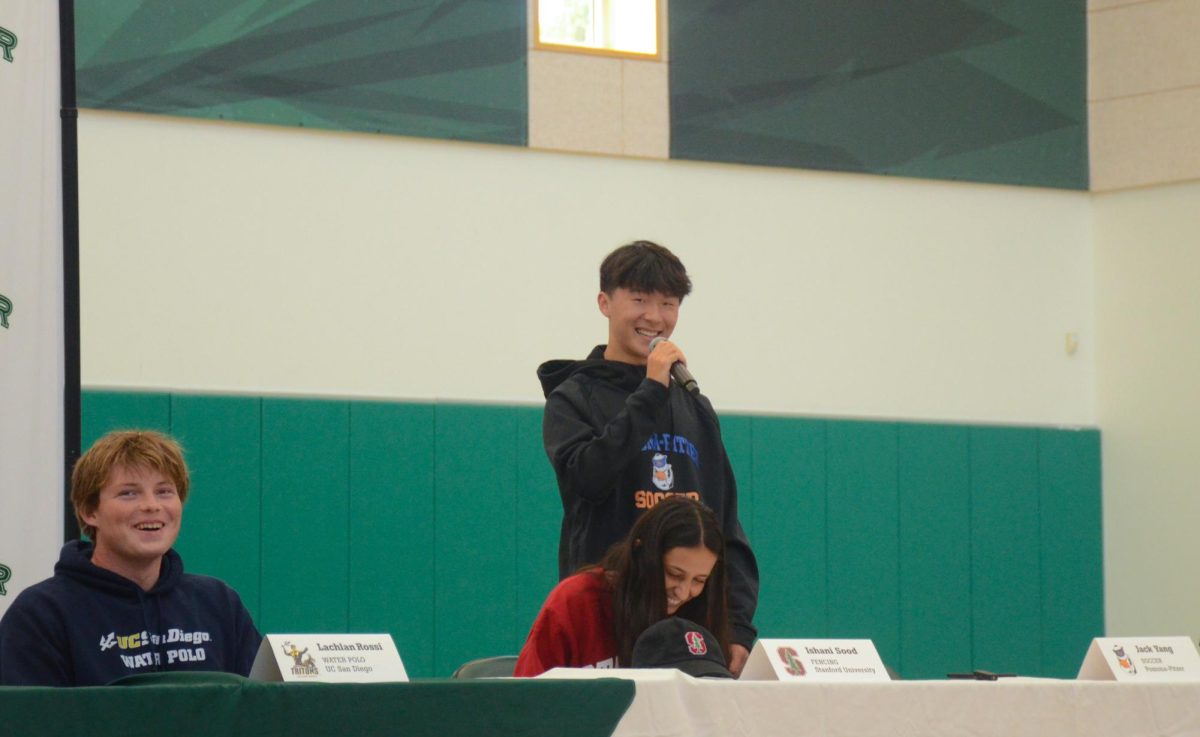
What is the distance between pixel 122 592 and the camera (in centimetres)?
273

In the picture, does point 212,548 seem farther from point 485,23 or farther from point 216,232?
point 485,23

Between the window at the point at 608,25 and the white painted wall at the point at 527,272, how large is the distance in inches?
19.9

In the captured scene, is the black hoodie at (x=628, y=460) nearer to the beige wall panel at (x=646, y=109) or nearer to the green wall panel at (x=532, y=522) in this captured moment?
the green wall panel at (x=532, y=522)

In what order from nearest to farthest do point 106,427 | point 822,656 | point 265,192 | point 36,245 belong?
1. point 822,656
2. point 36,245
3. point 106,427
4. point 265,192

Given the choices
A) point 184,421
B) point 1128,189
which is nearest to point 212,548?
point 184,421

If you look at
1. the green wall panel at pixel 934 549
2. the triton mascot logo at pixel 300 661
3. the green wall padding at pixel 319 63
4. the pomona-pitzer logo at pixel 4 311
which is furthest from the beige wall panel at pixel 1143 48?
the triton mascot logo at pixel 300 661

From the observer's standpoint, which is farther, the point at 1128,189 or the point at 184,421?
the point at 1128,189

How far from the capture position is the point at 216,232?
6.11 metres

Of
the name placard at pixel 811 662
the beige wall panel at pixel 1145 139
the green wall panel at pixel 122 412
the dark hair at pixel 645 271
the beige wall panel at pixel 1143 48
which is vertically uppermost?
the beige wall panel at pixel 1143 48

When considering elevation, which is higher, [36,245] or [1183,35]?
[1183,35]

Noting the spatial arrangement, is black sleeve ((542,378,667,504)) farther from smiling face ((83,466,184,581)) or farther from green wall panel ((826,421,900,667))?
green wall panel ((826,421,900,667))

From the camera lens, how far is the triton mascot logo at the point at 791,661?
2326 mm

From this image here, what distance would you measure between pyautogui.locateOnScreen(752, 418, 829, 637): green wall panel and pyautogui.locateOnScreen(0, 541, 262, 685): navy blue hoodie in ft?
13.6

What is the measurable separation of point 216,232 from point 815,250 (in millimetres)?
2620
